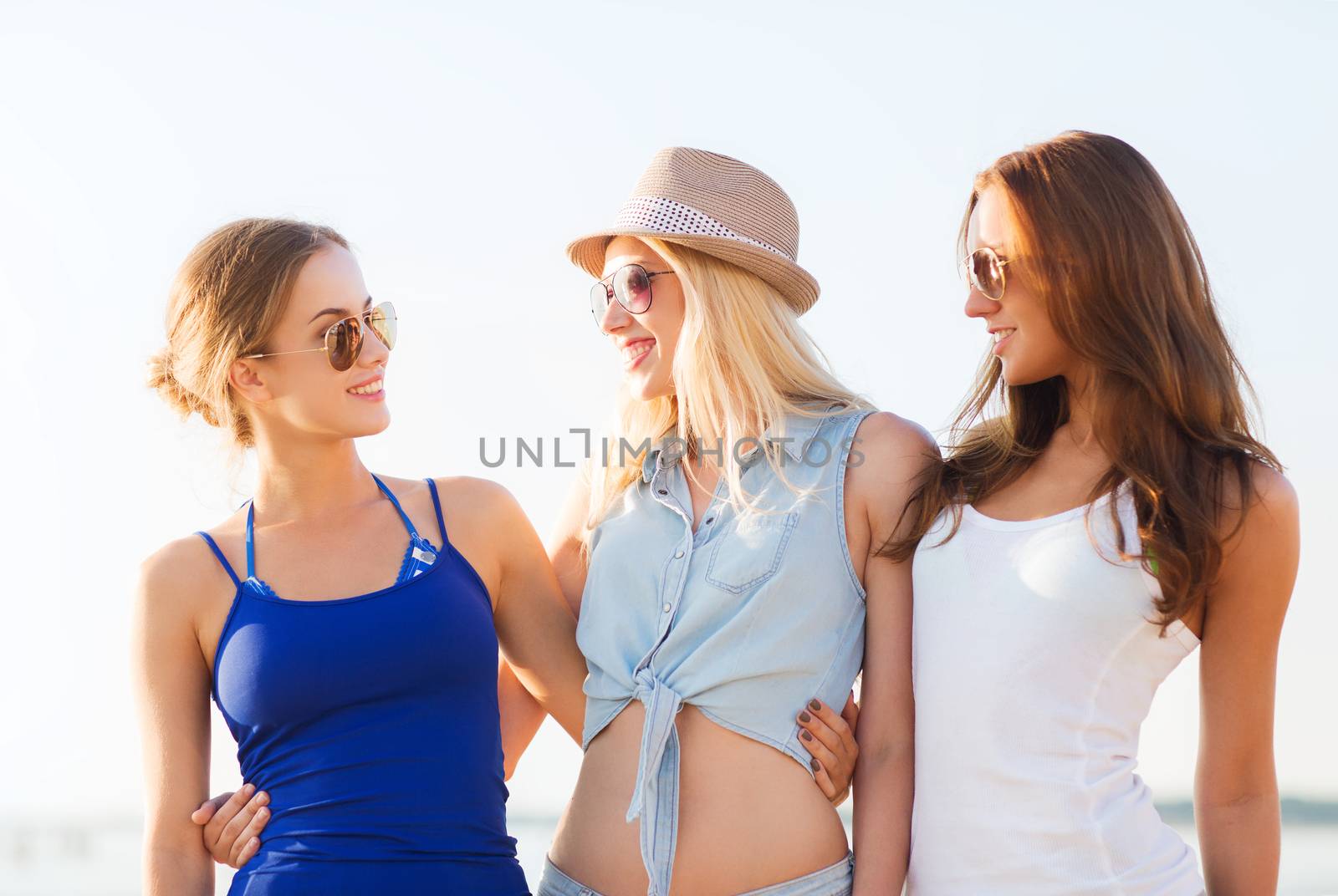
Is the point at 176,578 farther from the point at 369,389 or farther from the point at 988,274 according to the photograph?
the point at 988,274

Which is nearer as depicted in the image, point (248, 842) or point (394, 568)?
point (248, 842)

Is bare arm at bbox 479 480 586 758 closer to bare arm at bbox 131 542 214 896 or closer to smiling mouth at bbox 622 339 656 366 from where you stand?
smiling mouth at bbox 622 339 656 366

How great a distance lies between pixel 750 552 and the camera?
11.0ft

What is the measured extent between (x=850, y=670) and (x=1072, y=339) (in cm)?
106

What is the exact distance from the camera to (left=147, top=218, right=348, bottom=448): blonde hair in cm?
345

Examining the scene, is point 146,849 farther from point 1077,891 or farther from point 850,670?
point 1077,891

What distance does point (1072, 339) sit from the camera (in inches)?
122

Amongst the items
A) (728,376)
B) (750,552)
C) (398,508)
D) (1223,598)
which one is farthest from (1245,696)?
(398,508)

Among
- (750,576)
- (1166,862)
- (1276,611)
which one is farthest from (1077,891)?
(750,576)

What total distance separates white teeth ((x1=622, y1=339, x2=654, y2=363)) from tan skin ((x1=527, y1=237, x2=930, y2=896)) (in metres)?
0.72

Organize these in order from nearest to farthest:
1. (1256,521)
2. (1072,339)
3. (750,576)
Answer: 1. (1256,521)
2. (1072,339)
3. (750,576)

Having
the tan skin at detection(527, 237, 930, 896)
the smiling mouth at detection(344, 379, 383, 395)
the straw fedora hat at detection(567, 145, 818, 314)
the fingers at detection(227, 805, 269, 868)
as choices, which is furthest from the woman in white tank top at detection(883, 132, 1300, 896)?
the fingers at detection(227, 805, 269, 868)

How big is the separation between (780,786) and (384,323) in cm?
178

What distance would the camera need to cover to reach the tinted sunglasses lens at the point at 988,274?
10.4 feet
